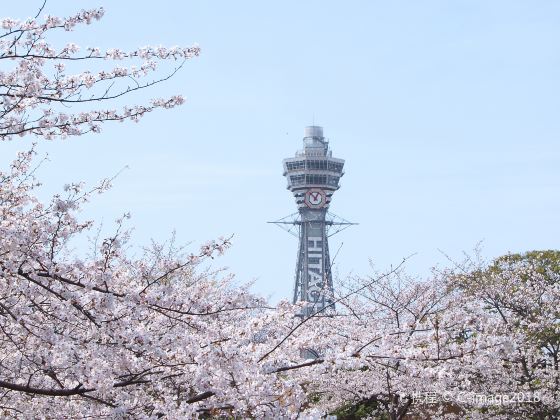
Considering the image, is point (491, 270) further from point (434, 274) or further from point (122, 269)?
point (122, 269)

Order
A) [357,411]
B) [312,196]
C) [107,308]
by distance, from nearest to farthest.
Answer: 1. [107,308]
2. [357,411]
3. [312,196]

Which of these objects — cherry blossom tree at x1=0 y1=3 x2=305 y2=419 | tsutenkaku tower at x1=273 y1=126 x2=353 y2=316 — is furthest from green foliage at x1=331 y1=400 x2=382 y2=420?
tsutenkaku tower at x1=273 y1=126 x2=353 y2=316

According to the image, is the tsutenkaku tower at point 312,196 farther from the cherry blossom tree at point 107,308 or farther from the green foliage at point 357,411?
the cherry blossom tree at point 107,308

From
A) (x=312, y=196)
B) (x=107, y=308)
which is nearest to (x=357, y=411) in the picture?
(x=107, y=308)

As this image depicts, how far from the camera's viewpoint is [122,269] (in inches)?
237

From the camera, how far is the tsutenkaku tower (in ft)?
267

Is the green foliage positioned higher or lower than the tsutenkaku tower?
lower

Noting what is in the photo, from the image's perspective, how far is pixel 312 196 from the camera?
83.8 metres

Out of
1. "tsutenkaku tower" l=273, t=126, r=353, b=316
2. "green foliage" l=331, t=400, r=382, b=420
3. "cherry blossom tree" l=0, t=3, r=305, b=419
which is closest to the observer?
"cherry blossom tree" l=0, t=3, r=305, b=419

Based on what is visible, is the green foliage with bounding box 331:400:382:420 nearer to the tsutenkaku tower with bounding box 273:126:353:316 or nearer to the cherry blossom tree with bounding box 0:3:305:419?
the cherry blossom tree with bounding box 0:3:305:419

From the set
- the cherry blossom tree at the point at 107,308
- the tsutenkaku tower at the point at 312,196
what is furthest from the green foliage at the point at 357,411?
the tsutenkaku tower at the point at 312,196

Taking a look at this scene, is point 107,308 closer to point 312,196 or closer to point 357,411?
point 357,411

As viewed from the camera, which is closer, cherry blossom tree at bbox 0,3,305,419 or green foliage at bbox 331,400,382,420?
cherry blossom tree at bbox 0,3,305,419

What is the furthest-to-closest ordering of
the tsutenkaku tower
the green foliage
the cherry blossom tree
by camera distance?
the tsutenkaku tower, the green foliage, the cherry blossom tree
